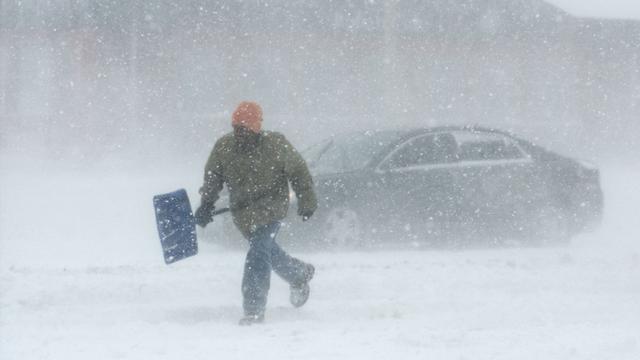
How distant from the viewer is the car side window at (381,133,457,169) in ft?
36.1

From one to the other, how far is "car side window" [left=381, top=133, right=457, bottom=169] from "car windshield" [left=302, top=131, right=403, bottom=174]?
0.57ft

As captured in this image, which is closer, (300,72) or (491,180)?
(491,180)

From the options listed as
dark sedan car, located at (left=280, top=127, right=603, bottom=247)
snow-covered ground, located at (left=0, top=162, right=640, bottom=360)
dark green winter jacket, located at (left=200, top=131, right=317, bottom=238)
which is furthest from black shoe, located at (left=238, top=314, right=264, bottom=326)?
dark sedan car, located at (left=280, top=127, right=603, bottom=247)

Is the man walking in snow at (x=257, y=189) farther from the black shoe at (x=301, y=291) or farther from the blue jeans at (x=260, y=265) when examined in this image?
the black shoe at (x=301, y=291)

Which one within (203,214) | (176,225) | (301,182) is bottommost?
(176,225)

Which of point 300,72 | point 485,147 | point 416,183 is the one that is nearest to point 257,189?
point 416,183

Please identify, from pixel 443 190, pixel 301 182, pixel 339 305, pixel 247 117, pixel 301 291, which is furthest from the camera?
pixel 443 190

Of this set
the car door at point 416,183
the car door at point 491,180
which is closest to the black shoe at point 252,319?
the car door at point 416,183

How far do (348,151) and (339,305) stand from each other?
380 centimetres

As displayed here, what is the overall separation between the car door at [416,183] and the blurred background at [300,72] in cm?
1536

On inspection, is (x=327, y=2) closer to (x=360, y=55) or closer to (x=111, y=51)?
(x=360, y=55)

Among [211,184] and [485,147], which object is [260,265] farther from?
[485,147]

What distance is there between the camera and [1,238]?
1248cm

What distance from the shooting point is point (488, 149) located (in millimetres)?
11375
